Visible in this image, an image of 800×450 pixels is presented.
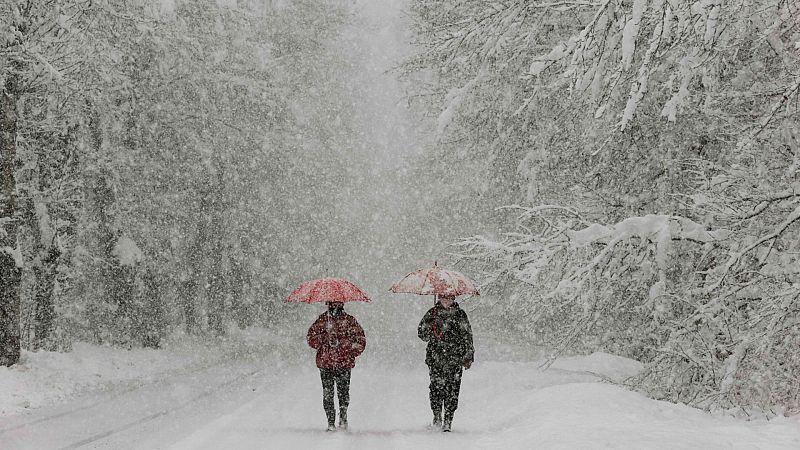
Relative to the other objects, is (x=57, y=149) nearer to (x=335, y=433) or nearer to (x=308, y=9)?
(x=335, y=433)

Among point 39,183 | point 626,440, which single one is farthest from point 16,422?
point 626,440

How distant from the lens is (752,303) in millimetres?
10453

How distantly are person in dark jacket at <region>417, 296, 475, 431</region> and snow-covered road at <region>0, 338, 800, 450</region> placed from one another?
0.55m

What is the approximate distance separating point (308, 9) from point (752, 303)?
2882cm

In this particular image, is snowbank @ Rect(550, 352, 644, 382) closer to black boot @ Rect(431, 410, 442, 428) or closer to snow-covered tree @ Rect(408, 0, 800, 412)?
snow-covered tree @ Rect(408, 0, 800, 412)

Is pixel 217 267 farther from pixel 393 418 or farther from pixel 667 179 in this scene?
Answer: pixel 667 179

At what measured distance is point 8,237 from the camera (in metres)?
17.3

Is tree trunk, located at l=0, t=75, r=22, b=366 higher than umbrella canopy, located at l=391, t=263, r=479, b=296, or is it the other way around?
tree trunk, located at l=0, t=75, r=22, b=366

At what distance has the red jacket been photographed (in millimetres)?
12023

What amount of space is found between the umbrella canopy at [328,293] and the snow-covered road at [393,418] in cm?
192

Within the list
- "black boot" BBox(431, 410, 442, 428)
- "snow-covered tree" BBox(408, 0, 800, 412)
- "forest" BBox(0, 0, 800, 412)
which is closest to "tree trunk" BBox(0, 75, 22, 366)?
"forest" BBox(0, 0, 800, 412)

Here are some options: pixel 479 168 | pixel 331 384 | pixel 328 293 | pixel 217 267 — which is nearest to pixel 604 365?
pixel 479 168

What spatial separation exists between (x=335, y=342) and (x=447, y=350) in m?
1.64

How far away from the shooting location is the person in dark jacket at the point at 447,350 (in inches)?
460
